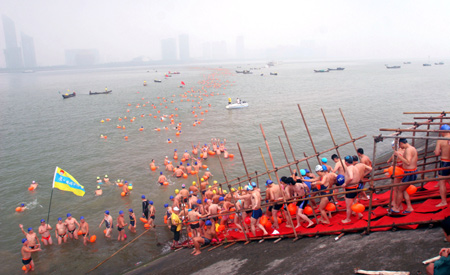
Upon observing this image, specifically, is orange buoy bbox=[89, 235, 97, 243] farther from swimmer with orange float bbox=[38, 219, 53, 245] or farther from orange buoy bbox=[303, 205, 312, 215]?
orange buoy bbox=[303, 205, 312, 215]

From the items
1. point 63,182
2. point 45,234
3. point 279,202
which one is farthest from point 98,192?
point 279,202

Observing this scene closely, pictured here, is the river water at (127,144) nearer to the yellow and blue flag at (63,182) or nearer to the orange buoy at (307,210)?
the yellow and blue flag at (63,182)

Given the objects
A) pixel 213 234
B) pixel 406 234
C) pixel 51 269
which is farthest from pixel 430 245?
pixel 51 269

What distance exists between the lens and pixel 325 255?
8.93m

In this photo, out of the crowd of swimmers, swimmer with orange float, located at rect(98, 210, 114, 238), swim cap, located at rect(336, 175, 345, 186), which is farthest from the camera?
swimmer with orange float, located at rect(98, 210, 114, 238)

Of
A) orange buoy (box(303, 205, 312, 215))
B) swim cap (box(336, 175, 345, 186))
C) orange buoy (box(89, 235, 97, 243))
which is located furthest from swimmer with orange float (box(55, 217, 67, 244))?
swim cap (box(336, 175, 345, 186))

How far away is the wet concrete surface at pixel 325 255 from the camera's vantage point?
7531mm

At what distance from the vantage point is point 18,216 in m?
19.3

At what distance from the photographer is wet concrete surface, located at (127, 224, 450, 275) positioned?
24.7 feet

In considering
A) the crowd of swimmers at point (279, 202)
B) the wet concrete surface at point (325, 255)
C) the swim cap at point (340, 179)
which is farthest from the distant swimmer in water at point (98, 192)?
the swim cap at point (340, 179)

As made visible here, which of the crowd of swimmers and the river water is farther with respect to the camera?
the river water

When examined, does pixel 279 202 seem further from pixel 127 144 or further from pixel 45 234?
pixel 127 144

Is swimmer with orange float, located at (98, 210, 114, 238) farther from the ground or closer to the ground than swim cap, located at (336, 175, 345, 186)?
closer to the ground

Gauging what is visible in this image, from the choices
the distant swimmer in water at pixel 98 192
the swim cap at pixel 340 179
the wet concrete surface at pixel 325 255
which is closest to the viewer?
the wet concrete surface at pixel 325 255
